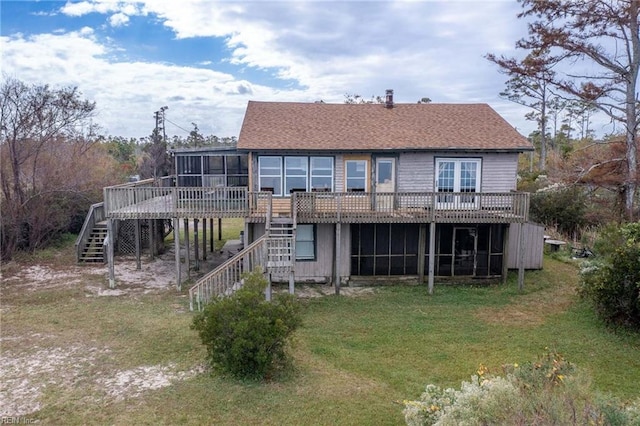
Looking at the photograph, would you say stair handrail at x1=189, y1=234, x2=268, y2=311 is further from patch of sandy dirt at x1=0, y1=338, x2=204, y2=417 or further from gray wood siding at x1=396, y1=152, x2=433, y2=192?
gray wood siding at x1=396, y1=152, x2=433, y2=192

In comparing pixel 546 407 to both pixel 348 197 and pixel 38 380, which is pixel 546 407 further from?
pixel 348 197

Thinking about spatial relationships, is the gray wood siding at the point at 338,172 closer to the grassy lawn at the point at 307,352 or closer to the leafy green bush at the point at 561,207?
the grassy lawn at the point at 307,352

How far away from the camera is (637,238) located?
33.6ft

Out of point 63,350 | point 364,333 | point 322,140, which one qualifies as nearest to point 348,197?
point 322,140

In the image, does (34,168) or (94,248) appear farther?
(34,168)

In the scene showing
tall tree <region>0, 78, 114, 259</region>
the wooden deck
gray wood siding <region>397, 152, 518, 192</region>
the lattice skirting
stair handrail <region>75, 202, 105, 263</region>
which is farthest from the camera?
the lattice skirting

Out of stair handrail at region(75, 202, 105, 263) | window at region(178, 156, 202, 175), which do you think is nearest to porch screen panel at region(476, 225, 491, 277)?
window at region(178, 156, 202, 175)

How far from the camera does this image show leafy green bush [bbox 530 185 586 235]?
876 inches

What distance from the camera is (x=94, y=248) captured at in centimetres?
1789

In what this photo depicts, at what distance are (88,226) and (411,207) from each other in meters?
13.3

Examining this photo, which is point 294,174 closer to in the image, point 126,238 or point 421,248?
point 421,248

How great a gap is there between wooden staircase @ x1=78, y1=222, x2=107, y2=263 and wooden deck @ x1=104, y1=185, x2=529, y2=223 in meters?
4.09

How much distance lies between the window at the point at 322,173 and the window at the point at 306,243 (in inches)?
60.7

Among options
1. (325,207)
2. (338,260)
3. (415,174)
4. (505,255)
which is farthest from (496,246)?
(325,207)
